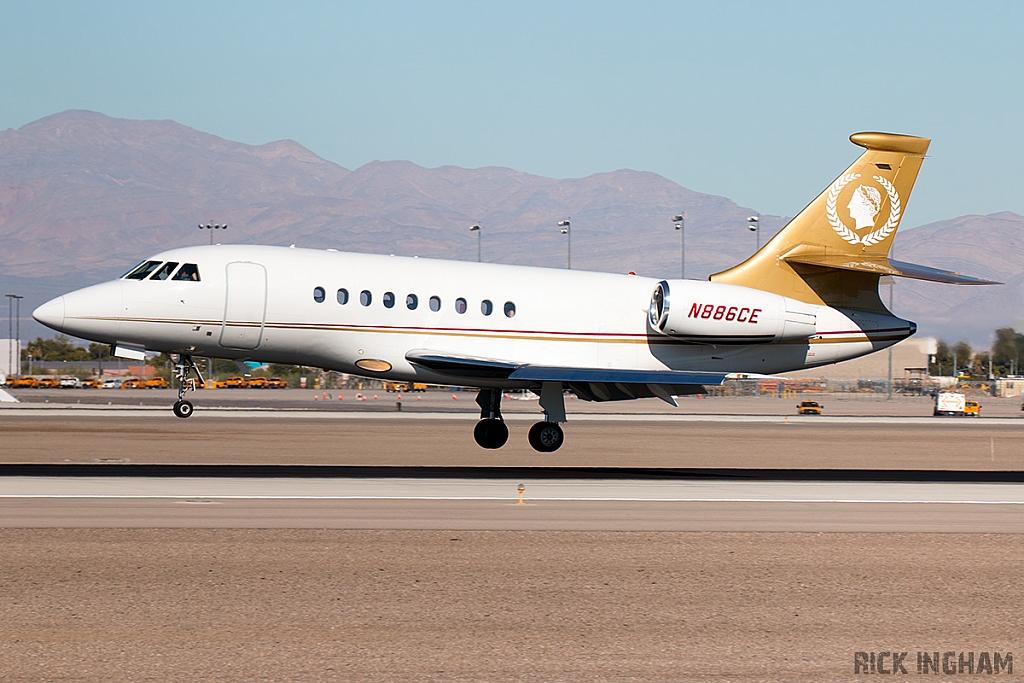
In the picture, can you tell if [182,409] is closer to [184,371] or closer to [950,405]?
[184,371]

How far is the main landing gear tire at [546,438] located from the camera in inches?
1017

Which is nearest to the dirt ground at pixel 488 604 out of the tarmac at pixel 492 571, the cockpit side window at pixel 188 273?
the tarmac at pixel 492 571

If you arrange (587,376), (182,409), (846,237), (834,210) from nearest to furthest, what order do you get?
1. (587,376)
2. (182,409)
3. (846,237)
4. (834,210)

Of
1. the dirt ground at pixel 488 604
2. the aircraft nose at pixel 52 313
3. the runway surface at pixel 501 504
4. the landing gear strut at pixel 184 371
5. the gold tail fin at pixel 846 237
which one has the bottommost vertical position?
the dirt ground at pixel 488 604

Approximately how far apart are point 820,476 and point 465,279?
9265 millimetres

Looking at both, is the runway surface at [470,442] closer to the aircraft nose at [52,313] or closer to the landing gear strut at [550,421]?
the landing gear strut at [550,421]

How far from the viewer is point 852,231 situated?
90.3 ft

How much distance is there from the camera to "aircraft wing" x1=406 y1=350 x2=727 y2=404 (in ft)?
78.6

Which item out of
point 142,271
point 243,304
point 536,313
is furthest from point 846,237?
point 142,271

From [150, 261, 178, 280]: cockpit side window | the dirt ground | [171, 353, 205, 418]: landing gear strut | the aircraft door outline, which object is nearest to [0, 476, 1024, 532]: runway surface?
the dirt ground

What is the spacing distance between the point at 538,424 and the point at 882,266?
9.44m

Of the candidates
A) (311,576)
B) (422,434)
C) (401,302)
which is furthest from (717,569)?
(422,434)

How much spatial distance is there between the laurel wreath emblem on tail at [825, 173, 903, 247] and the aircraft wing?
21.0 ft

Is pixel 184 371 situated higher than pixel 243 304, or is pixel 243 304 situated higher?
pixel 243 304
